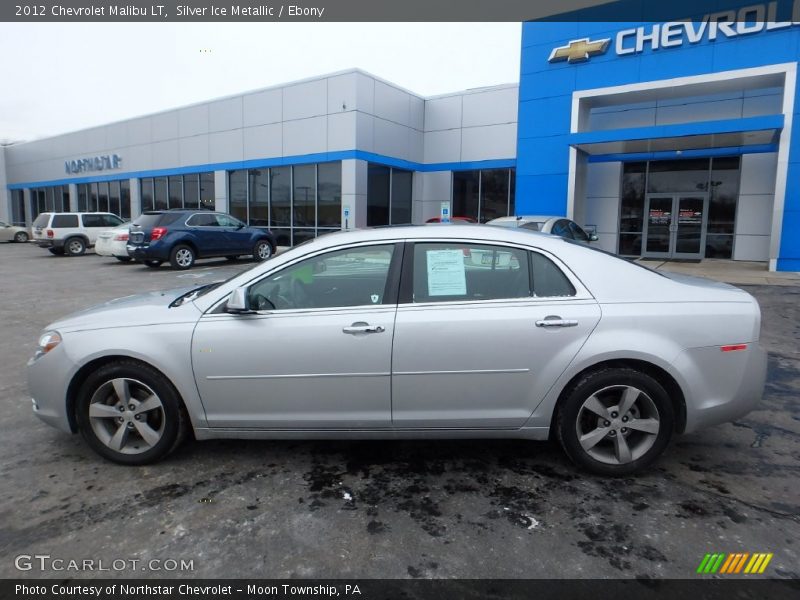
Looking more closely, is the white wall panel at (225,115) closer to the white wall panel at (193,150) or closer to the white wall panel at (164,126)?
the white wall panel at (193,150)

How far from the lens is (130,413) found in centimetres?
344

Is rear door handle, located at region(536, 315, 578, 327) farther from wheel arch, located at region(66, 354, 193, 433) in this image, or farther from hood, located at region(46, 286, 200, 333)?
wheel arch, located at region(66, 354, 193, 433)

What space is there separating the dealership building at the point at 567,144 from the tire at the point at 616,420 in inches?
577

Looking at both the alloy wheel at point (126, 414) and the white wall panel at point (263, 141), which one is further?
the white wall panel at point (263, 141)

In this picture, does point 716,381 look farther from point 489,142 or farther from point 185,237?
point 489,142

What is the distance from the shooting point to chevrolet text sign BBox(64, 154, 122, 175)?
3031 centimetres

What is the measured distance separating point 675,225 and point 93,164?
3191cm

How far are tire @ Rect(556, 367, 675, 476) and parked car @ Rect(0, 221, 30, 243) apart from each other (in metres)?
36.9

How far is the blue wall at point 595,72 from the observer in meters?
14.9

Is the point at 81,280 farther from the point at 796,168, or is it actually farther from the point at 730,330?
the point at 796,168

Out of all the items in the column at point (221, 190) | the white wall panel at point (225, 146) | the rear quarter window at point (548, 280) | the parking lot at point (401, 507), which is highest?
the white wall panel at point (225, 146)

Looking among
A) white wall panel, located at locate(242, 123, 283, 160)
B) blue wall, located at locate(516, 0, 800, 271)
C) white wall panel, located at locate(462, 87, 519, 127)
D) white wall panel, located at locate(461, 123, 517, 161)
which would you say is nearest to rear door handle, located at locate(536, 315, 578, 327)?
blue wall, located at locate(516, 0, 800, 271)

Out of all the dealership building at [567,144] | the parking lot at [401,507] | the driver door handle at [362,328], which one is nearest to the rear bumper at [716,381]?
the parking lot at [401,507]

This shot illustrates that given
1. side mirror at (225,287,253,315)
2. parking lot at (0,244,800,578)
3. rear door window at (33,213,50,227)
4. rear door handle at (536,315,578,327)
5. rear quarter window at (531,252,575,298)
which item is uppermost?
rear door window at (33,213,50,227)
